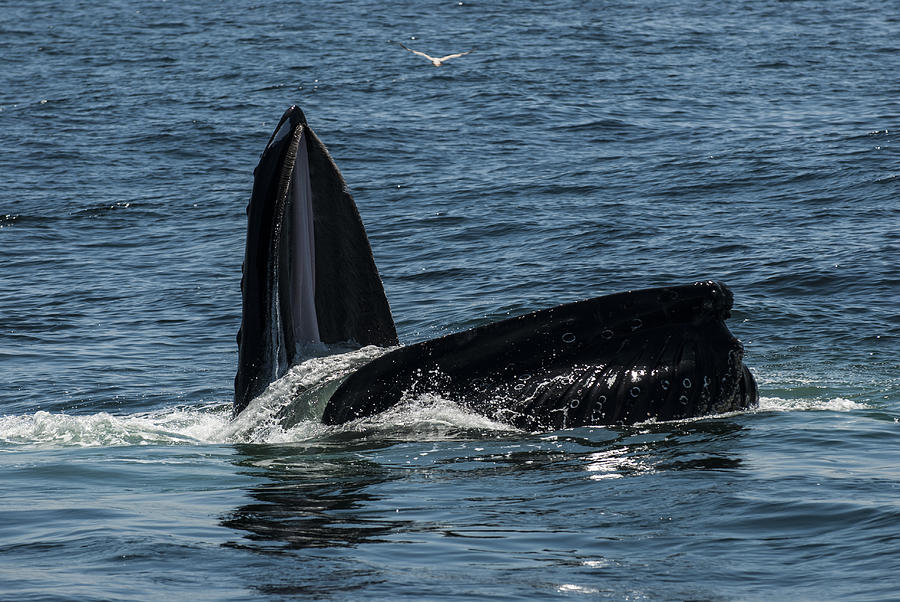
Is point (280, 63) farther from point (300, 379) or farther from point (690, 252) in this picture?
point (300, 379)

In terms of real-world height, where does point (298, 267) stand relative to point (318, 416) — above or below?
above

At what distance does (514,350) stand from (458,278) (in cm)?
989

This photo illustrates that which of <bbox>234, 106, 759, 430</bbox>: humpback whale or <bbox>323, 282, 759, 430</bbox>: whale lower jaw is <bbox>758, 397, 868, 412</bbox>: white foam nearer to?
<bbox>234, 106, 759, 430</bbox>: humpback whale

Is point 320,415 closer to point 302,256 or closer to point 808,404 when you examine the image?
point 302,256

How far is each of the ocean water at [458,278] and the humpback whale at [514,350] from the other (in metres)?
0.21

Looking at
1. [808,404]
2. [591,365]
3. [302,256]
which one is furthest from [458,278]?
[591,365]

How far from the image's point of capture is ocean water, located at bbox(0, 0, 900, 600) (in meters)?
6.41

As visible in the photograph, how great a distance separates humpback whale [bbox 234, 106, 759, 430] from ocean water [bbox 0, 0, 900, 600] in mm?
207

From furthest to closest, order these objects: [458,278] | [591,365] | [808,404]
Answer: [458,278]
[808,404]
[591,365]

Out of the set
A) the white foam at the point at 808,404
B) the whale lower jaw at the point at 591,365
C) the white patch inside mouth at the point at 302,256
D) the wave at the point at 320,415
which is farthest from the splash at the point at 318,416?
the white foam at the point at 808,404

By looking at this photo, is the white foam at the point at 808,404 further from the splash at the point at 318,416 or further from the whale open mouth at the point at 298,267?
the whale open mouth at the point at 298,267

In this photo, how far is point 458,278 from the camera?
18.2 m

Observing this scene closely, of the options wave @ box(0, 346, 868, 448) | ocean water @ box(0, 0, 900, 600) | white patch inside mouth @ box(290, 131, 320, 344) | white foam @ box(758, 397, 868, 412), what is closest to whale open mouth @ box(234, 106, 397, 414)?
white patch inside mouth @ box(290, 131, 320, 344)

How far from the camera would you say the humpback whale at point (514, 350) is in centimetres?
805
